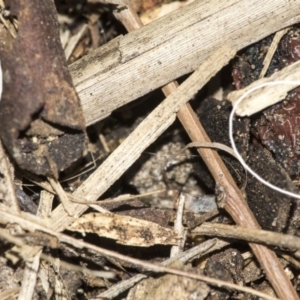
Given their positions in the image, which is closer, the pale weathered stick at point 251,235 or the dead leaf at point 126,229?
the pale weathered stick at point 251,235

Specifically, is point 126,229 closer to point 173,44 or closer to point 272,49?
point 173,44

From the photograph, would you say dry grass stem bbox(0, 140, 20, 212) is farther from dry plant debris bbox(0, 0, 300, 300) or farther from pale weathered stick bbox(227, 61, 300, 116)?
pale weathered stick bbox(227, 61, 300, 116)

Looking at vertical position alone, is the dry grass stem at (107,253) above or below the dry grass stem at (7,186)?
below

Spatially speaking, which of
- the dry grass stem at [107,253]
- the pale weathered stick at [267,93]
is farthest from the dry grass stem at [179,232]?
the pale weathered stick at [267,93]

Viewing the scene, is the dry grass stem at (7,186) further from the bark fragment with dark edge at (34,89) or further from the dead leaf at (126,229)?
the dead leaf at (126,229)

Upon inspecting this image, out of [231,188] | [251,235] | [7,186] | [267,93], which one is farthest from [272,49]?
[7,186]

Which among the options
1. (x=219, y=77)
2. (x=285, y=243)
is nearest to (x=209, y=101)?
Result: (x=219, y=77)

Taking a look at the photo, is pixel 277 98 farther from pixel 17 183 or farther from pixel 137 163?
pixel 17 183

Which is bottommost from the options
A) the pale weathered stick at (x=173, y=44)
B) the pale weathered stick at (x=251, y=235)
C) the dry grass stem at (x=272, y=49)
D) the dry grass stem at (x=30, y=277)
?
the pale weathered stick at (x=251, y=235)
